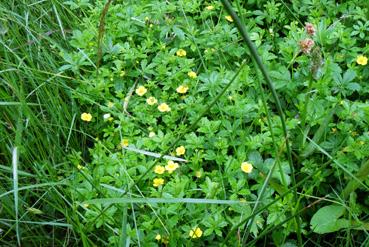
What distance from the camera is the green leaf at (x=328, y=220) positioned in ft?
5.49

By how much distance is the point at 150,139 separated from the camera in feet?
6.12

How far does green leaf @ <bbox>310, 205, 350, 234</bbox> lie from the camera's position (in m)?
1.67

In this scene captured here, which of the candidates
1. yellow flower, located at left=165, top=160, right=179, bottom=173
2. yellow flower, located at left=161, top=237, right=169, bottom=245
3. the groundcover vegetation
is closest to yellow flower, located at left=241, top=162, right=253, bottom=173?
the groundcover vegetation

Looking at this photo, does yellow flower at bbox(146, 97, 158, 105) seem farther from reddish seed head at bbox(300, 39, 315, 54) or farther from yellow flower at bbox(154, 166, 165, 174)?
reddish seed head at bbox(300, 39, 315, 54)

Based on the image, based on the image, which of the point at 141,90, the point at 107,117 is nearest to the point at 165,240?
the point at 107,117

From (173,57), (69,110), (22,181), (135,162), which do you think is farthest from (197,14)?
(22,181)

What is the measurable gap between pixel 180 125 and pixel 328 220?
0.62 m

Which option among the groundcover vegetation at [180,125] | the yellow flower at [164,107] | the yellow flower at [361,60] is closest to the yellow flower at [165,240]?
the groundcover vegetation at [180,125]

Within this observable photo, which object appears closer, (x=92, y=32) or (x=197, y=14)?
(x=92, y=32)

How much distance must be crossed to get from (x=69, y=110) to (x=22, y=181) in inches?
14.9

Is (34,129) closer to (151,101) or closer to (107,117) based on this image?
(107,117)

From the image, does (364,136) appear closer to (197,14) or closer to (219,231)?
(219,231)

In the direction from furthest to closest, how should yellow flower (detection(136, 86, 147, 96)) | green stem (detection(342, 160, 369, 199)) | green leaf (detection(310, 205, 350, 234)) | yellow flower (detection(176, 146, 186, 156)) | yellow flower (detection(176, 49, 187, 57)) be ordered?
yellow flower (detection(176, 49, 187, 57)) < yellow flower (detection(136, 86, 147, 96)) < yellow flower (detection(176, 146, 186, 156)) < green leaf (detection(310, 205, 350, 234)) < green stem (detection(342, 160, 369, 199))

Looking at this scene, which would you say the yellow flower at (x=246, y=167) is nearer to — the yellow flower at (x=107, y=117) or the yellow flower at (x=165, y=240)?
the yellow flower at (x=165, y=240)
